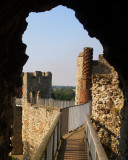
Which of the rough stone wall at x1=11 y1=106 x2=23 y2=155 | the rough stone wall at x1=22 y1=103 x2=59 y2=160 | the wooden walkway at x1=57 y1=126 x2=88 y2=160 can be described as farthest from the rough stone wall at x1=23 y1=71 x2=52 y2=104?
the wooden walkway at x1=57 y1=126 x2=88 y2=160

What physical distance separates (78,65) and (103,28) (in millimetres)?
11304

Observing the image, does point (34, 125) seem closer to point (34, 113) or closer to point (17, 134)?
point (34, 113)

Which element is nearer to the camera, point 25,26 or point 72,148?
point 25,26

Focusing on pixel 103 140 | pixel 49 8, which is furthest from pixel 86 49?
pixel 49 8

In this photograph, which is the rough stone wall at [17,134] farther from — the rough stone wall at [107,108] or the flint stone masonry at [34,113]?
the rough stone wall at [107,108]

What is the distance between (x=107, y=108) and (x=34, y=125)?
7.94m

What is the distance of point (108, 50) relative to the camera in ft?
11.5

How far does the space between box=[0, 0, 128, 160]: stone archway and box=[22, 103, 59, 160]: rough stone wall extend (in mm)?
7451

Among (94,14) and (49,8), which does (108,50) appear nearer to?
(94,14)

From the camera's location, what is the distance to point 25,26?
3785 mm

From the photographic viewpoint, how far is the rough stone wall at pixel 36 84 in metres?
16.7

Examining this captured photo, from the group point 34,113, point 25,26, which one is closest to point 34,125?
point 34,113

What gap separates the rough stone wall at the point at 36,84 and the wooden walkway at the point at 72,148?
9.55 m

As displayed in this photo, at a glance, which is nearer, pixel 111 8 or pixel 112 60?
pixel 111 8
